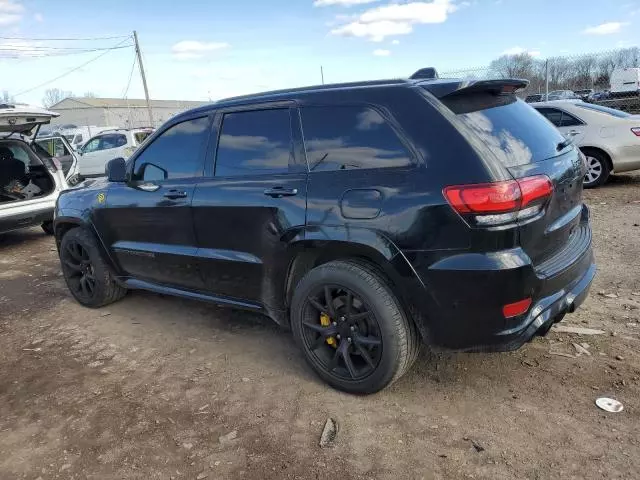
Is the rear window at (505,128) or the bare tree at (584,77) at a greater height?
the bare tree at (584,77)

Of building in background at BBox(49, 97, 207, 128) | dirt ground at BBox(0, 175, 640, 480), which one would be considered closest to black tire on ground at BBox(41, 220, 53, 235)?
dirt ground at BBox(0, 175, 640, 480)

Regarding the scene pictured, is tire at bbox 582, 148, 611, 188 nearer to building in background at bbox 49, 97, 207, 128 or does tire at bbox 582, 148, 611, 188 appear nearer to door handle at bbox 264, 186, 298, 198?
door handle at bbox 264, 186, 298, 198

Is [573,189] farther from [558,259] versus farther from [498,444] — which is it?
[498,444]

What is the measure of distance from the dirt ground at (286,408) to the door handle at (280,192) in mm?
1195

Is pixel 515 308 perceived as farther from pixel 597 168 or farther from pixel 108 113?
pixel 108 113

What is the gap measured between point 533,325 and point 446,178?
894 millimetres

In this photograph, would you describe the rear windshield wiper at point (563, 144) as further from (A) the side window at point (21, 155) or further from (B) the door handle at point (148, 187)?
(A) the side window at point (21, 155)

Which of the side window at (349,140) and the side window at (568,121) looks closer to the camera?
the side window at (349,140)

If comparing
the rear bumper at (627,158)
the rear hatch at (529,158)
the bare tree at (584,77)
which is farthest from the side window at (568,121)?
the bare tree at (584,77)

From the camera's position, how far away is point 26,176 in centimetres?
863

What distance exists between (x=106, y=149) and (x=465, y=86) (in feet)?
53.2

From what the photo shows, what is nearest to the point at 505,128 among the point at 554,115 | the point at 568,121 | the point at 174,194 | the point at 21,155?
the point at 174,194

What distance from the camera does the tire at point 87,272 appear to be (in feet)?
15.5

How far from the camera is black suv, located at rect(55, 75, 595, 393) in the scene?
2582 mm
